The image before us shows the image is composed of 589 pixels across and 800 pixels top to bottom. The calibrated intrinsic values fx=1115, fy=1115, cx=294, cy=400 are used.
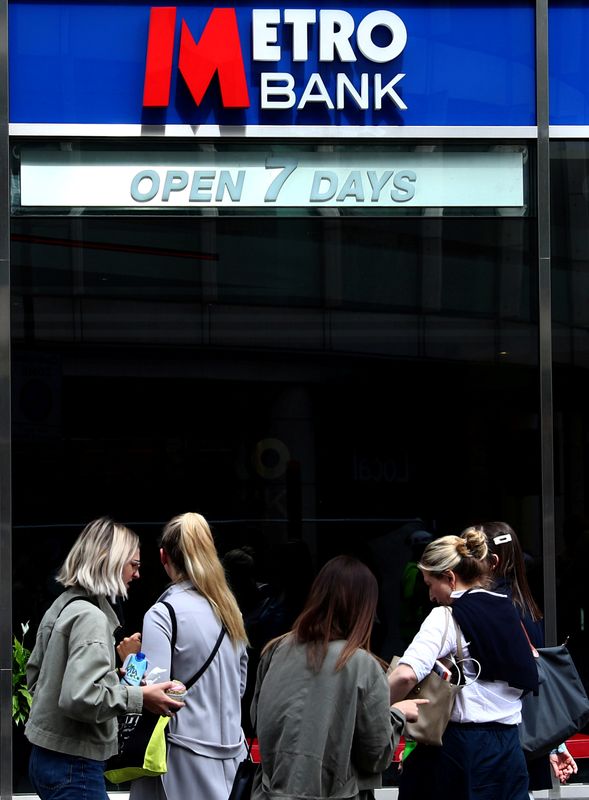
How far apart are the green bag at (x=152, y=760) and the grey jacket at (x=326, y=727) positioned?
2.69 feet

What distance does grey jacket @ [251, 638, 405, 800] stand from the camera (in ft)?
12.1

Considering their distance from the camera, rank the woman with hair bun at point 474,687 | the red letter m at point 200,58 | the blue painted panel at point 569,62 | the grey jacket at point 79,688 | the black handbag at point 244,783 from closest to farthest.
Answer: the black handbag at point 244,783 → the grey jacket at point 79,688 → the woman with hair bun at point 474,687 → the red letter m at point 200,58 → the blue painted panel at point 569,62

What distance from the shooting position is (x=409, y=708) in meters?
4.32

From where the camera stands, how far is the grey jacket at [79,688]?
13.9 feet

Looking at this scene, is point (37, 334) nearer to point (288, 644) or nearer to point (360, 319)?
point (360, 319)

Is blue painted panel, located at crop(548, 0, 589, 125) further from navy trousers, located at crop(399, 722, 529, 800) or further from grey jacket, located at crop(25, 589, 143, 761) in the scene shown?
grey jacket, located at crop(25, 589, 143, 761)

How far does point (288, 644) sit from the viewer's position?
386 centimetres

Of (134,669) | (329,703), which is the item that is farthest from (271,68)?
(329,703)

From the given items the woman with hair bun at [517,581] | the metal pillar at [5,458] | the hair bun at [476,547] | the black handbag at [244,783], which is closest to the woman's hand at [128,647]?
the black handbag at [244,783]

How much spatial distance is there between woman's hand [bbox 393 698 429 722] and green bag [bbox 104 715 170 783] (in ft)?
3.15

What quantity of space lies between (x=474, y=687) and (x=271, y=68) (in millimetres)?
4370

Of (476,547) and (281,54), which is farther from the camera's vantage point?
(281,54)

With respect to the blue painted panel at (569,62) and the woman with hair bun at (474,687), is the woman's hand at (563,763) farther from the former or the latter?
the blue painted panel at (569,62)

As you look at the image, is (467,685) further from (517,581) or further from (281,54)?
(281,54)
